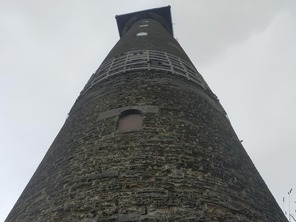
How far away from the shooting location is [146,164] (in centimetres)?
612

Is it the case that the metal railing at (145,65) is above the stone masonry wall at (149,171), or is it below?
above

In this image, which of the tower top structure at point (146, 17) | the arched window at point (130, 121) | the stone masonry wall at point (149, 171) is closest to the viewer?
the stone masonry wall at point (149, 171)

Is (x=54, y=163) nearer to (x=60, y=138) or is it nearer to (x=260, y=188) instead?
(x=60, y=138)

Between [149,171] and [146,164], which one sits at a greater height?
[146,164]

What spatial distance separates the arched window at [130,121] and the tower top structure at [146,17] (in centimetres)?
1210

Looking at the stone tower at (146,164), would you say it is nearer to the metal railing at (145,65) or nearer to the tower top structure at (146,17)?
the metal railing at (145,65)

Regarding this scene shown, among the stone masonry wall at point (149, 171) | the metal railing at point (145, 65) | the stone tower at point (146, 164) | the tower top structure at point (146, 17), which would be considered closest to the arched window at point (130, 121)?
the stone tower at point (146, 164)

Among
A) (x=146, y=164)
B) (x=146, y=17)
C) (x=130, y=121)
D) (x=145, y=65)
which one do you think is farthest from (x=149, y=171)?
(x=146, y=17)

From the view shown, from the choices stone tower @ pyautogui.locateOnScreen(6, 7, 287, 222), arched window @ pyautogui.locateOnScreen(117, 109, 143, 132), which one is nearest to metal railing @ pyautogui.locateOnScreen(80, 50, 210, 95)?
stone tower @ pyautogui.locateOnScreen(6, 7, 287, 222)

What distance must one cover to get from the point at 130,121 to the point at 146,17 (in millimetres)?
12962

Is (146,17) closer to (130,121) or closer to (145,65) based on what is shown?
(145,65)

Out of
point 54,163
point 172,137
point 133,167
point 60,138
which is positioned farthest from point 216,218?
point 60,138

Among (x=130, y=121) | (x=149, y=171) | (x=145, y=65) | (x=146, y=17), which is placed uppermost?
(x=146, y=17)

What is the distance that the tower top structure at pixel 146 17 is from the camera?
1980 centimetres
